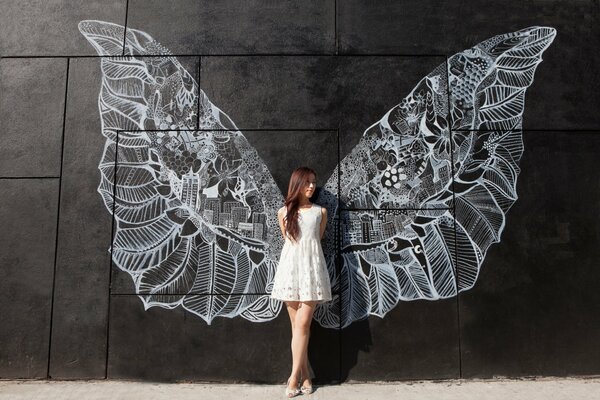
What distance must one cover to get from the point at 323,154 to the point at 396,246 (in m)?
1.05

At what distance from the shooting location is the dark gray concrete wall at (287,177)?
3.76m

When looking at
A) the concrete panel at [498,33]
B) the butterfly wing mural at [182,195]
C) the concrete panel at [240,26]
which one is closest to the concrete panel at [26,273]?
the butterfly wing mural at [182,195]

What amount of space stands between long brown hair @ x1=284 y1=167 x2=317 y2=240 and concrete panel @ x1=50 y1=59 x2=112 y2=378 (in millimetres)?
1650

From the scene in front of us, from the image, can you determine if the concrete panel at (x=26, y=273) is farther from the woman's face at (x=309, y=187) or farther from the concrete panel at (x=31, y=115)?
the woman's face at (x=309, y=187)

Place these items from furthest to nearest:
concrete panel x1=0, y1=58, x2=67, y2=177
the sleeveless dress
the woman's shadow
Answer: concrete panel x1=0, y1=58, x2=67, y2=177
the woman's shadow
the sleeveless dress

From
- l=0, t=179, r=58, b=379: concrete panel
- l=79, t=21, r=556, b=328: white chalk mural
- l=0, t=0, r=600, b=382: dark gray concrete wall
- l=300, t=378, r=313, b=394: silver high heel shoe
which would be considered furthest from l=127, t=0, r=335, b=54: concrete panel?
l=300, t=378, r=313, b=394: silver high heel shoe

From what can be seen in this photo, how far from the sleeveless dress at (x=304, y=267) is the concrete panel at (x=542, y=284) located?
1.32m

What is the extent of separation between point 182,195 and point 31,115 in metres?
1.62

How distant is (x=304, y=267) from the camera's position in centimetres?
347

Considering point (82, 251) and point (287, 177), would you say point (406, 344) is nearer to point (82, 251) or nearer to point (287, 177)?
point (287, 177)

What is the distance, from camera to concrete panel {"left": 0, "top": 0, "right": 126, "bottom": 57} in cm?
411

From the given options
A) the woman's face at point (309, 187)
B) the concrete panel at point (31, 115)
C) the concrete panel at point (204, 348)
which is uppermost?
the concrete panel at point (31, 115)

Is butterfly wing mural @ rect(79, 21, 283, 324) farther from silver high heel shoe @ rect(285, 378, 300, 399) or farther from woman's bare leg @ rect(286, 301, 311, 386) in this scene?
silver high heel shoe @ rect(285, 378, 300, 399)

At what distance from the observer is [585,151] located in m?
4.00
